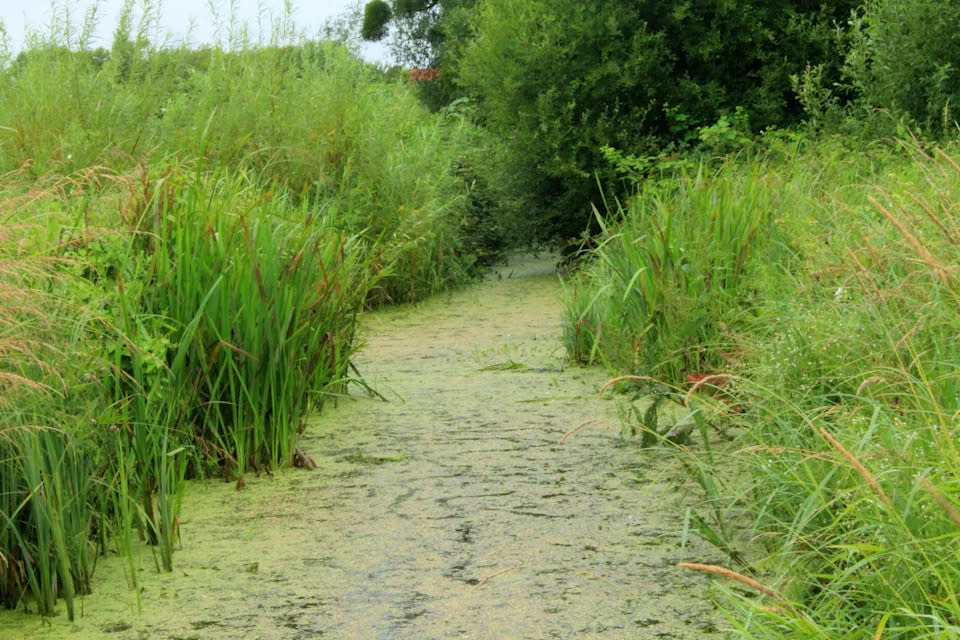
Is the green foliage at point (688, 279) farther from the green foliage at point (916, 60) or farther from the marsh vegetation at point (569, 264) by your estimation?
the green foliage at point (916, 60)

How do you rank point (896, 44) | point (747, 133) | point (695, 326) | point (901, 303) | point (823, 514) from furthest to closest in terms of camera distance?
1. point (747, 133)
2. point (896, 44)
3. point (695, 326)
4. point (901, 303)
5. point (823, 514)

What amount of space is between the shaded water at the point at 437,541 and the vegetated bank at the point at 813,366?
9.1 inches

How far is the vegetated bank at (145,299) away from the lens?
10.6ft

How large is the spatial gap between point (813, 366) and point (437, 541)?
4.31 feet

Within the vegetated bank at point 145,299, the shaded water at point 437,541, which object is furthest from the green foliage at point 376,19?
the shaded water at point 437,541

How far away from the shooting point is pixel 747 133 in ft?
31.7

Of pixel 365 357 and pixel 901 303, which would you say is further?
pixel 365 357

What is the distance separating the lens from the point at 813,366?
3.77 metres

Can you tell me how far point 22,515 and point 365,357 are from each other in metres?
3.56

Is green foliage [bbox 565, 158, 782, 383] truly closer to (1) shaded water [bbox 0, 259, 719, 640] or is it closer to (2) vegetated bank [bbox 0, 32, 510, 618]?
(1) shaded water [bbox 0, 259, 719, 640]

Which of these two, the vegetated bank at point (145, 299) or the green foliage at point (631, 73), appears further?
the green foliage at point (631, 73)

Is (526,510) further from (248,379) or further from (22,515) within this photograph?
(22,515)

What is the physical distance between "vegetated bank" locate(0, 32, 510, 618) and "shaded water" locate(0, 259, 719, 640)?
0.52ft

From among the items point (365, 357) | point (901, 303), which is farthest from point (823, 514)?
point (365, 357)
